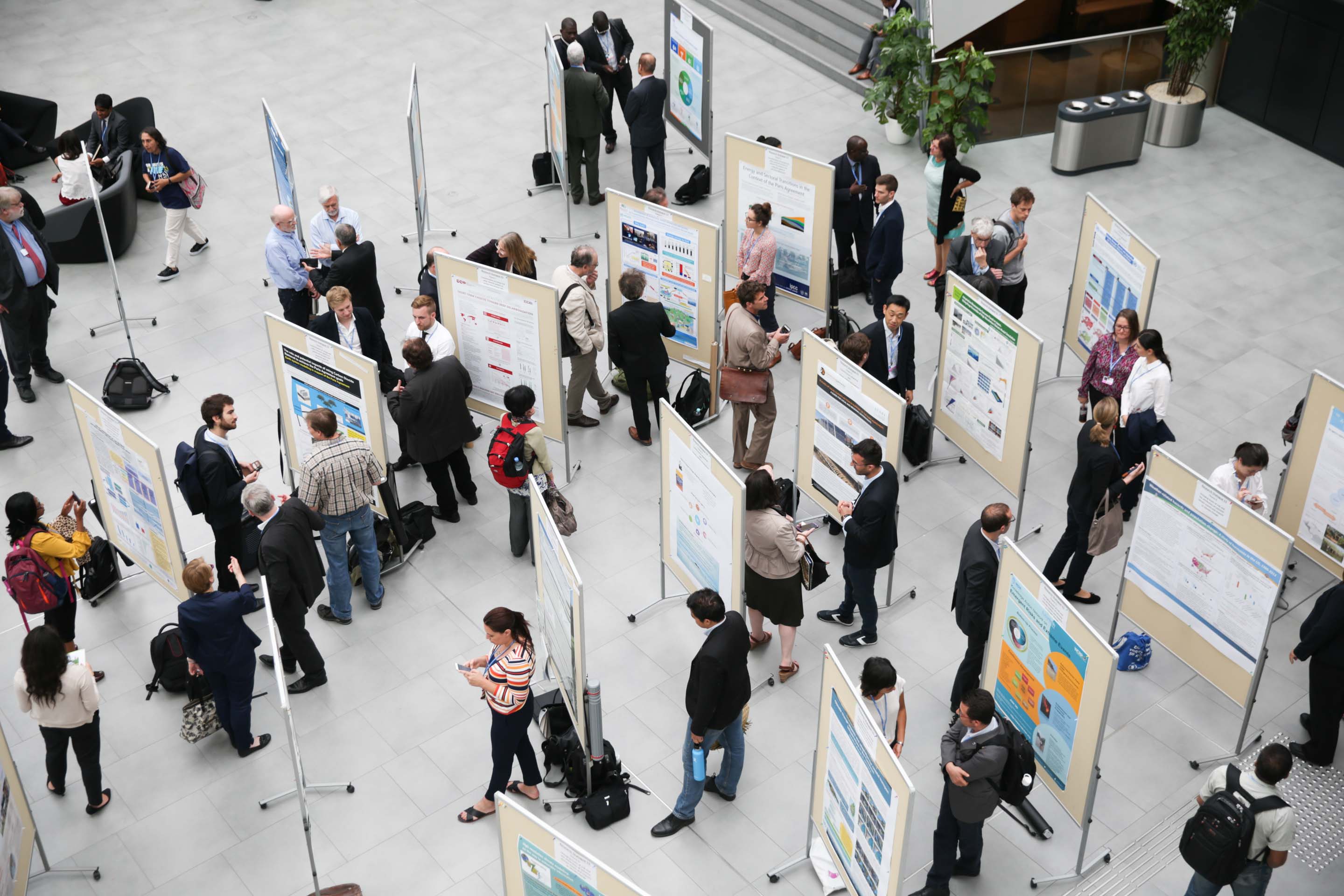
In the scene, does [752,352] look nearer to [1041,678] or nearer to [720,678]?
[720,678]

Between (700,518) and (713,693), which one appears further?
(700,518)

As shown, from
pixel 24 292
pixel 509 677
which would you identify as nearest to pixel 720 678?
pixel 509 677

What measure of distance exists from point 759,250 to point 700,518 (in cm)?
368

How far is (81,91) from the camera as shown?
55.5 feet

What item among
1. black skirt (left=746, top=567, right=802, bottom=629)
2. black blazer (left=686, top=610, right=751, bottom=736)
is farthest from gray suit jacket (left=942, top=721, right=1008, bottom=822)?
black skirt (left=746, top=567, right=802, bottom=629)

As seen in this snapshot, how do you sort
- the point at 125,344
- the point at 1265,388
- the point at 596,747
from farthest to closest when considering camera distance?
the point at 125,344, the point at 1265,388, the point at 596,747

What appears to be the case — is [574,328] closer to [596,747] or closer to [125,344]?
[596,747]

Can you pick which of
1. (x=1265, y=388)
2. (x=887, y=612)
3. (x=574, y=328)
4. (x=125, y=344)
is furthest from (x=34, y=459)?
(x=1265, y=388)

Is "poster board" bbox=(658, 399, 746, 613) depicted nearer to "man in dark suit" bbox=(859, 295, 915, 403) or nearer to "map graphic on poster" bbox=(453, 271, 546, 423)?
"map graphic on poster" bbox=(453, 271, 546, 423)

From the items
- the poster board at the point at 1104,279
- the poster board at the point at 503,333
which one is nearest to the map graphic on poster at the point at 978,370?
the poster board at the point at 1104,279

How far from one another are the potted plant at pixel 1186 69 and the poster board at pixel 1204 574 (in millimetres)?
7958

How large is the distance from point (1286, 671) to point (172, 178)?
10.7m

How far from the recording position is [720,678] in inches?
285

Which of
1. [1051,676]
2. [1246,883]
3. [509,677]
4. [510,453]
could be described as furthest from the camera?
[510,453]
